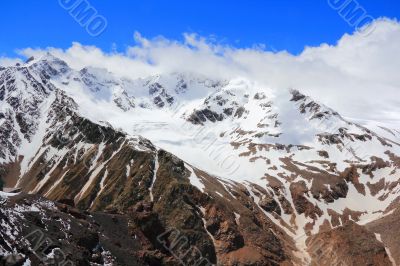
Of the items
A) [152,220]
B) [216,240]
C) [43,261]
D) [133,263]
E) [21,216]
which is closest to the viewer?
[43,261]

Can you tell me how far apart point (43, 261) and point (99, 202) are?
111182mm

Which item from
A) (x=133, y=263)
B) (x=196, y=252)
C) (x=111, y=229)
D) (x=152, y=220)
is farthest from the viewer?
(x=196, y=252)

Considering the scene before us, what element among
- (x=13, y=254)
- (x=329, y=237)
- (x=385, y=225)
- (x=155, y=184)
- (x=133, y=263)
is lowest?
(x=13, y=254)

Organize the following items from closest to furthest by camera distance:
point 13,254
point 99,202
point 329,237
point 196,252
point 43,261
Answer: point 13,254, point 43,261, point 196,252, point 329,237, point 99,202

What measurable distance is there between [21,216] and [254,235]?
3775 inches

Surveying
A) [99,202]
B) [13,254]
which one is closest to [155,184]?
[99,202]

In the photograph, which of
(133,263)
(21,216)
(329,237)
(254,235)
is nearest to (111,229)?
(133,263)

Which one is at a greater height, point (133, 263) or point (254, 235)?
point (254, 235)

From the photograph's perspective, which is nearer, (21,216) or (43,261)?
(43,261)

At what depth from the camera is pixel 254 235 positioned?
172m

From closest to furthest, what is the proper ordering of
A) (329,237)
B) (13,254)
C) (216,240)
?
(13,254) → (216,240) → (329,237)

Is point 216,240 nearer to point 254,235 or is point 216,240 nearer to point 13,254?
point 254,235

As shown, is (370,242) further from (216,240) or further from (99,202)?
(99,202)

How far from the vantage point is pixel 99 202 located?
18925 centimetres
